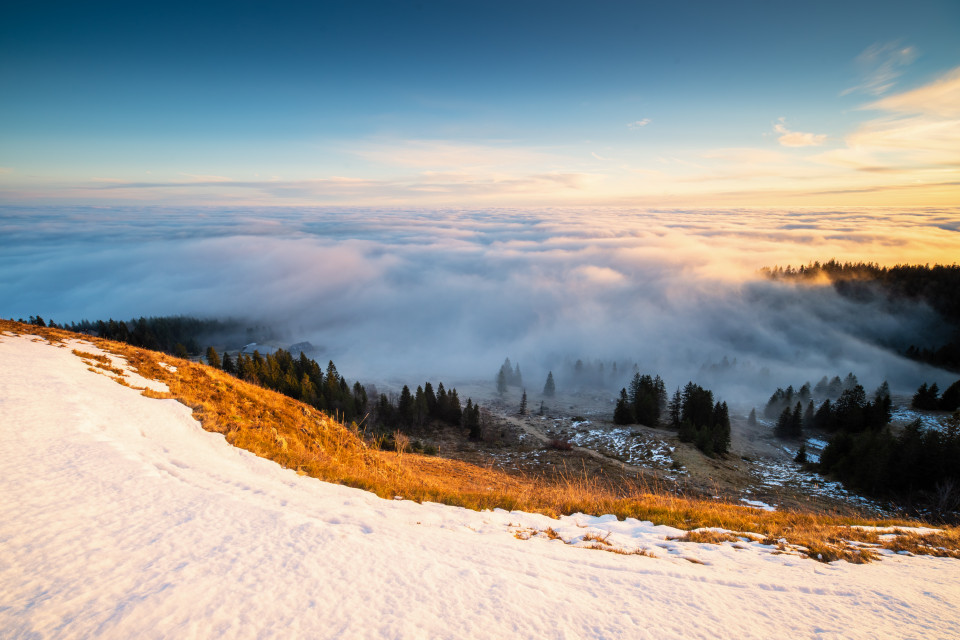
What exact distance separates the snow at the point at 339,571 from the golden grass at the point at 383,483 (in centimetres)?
81

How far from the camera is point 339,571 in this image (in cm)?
342

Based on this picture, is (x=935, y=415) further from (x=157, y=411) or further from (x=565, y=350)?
(x=565, y=350)

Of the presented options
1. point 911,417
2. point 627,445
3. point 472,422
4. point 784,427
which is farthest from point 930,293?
point 472,422

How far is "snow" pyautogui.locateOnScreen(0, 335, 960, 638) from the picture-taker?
9.12 feet

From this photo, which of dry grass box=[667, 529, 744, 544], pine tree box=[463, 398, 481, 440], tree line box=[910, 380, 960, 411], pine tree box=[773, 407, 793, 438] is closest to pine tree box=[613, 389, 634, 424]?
pine tree box=[463, 398, 481, 440]

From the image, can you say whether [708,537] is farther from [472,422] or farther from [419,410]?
[419,410]

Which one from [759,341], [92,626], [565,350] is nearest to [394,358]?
[565,350]

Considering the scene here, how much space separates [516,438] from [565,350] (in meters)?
143

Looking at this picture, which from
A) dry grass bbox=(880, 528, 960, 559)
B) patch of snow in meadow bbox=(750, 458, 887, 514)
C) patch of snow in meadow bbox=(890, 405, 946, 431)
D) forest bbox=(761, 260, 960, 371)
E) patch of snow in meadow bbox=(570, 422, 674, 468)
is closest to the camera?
dry grass bbox=(880, 528, 960, 559)

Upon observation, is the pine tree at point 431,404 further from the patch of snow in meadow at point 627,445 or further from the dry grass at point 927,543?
the dry grass at point 927,543

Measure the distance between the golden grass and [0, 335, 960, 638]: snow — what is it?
808 mm

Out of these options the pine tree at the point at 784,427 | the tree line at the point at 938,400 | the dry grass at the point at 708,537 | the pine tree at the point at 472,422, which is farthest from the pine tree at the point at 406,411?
the tree line at the point at 938,400

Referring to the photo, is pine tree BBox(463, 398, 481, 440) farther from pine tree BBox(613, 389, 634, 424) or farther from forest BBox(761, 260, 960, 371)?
forest BBox(761, 260, 960, 371)

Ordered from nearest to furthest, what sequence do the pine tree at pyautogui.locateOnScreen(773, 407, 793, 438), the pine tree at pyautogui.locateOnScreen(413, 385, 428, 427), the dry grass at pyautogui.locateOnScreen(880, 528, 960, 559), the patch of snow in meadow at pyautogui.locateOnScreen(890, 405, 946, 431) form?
the dry grass at pyautogui.locateOnScreen(880, 528, 960, 559) < the pine tree at pyautogui.locateOnScreen(413, 385, 428, 427) < the patch of snow in meadow at pyautogui.locateOnScreen(890, 405, 946, 431) < the pine tree at pyautogui.locateOnScreen(773, 407, 793, 438)
